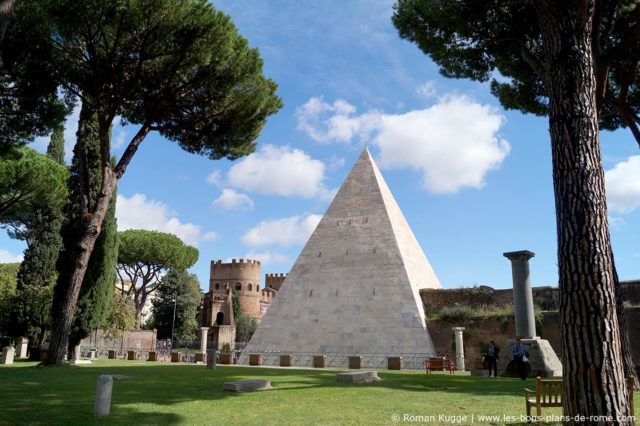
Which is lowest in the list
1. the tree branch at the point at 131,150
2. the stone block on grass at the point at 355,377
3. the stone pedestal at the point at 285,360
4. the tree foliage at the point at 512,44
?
the stone pedestal at the point at 285,360

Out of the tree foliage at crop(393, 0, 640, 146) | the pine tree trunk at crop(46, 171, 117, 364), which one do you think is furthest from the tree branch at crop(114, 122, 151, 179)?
the tree foliage at crop(393, 0, 640, 146)

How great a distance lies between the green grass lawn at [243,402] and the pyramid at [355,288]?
8.59 meters

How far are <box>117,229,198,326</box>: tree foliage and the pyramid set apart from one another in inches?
765

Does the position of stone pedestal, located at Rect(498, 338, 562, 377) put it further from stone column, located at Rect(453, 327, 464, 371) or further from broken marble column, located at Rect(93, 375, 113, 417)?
broken marble column, located at Rect(93, 375, 113, 417)

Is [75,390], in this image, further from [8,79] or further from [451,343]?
[451,343]

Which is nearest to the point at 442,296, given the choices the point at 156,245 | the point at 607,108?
the point at 607,108

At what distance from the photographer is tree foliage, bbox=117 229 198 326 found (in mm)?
35334

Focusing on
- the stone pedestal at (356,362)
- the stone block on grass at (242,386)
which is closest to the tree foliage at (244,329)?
the stone pedestal at (356,362)

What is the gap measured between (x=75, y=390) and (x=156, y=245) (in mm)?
30346

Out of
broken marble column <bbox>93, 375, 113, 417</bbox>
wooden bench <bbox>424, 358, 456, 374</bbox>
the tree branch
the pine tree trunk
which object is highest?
the tree branch

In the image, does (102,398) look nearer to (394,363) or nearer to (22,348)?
(394,363)

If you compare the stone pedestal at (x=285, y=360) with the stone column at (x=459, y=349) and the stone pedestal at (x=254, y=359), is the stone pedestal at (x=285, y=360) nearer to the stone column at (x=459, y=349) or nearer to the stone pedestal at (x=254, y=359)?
the stone pedestal at (x=254, y=359)

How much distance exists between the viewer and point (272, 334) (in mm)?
18562

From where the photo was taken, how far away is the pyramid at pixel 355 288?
56.2ft
